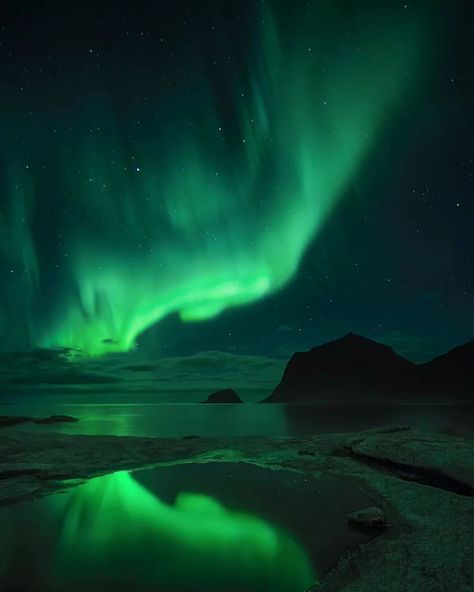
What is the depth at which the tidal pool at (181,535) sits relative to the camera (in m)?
9.09

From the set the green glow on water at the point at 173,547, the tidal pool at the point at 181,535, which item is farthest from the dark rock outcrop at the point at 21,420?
the green glow on water at the point at 173,547

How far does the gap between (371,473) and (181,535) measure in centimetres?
960

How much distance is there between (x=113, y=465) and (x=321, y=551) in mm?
14168

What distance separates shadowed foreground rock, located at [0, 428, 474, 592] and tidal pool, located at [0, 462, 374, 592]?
103 cm

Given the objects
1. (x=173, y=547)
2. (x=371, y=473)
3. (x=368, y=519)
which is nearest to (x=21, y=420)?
(x=371, y=473)

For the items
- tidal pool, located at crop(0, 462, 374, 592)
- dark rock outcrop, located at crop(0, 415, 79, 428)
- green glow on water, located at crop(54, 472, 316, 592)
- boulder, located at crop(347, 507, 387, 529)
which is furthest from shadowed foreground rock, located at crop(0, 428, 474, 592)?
dark rock outcrop, located at crop(0, 415, 79, 428)

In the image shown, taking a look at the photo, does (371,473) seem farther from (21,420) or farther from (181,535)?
(21,420)

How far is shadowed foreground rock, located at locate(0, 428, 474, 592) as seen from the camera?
8.79 metres

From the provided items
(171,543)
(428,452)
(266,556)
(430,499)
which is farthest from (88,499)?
(428,452)

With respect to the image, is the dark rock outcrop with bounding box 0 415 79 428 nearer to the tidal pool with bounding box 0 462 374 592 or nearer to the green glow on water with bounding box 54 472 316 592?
the tidal pool with bounding box 0 462 374 592

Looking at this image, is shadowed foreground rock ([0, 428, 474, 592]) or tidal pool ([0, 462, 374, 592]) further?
tidal pool ([0, 462, 374, 592])

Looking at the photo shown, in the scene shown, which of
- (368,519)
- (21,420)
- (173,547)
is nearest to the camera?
(173,547)

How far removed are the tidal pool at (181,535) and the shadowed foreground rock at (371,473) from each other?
40.6 inches

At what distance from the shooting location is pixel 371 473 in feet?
58.9
